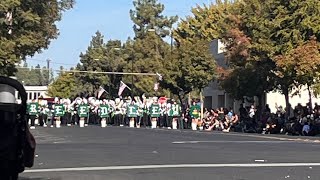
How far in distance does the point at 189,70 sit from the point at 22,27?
65.8 feet

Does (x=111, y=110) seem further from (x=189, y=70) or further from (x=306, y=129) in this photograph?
(x=306, y=129)

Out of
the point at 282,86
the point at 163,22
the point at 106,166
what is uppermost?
the point at 163,22

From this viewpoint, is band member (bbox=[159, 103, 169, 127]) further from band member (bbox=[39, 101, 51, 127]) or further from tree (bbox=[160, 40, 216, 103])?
tree (bbox=[160, 40, 216, 103])

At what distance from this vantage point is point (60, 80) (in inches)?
5044

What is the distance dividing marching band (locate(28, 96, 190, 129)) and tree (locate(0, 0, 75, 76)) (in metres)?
3.77

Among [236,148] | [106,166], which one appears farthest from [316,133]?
[106,166]

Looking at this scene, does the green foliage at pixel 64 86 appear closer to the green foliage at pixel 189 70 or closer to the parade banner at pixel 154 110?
the green foliage at pixel 189 70

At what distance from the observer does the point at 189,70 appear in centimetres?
5938

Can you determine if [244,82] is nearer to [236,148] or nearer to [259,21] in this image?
[259,21]

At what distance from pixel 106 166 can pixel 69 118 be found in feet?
101

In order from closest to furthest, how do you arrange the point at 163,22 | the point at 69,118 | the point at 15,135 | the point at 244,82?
the point at 15,135 → the point at 69,118 → the point at 244,82 → the point at 163,22

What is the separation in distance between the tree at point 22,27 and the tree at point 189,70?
1461 cm

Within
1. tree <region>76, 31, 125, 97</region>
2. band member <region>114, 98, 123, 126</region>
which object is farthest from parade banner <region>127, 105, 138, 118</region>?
tree <region>76, 31, 125, 97</region>

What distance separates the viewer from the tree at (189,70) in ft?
195
